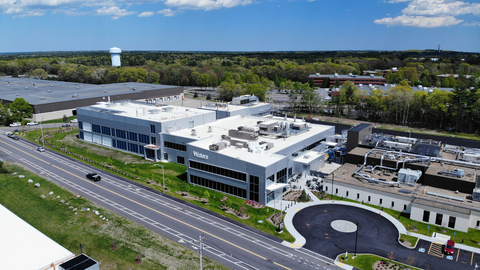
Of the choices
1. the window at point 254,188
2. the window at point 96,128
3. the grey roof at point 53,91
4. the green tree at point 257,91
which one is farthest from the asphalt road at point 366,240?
the grey roof at point 53,91

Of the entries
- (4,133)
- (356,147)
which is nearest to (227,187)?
(356,147)

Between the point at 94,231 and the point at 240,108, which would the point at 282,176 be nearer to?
the point at 94,231

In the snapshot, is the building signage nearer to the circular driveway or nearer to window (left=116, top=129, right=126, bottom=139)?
the circular driveway

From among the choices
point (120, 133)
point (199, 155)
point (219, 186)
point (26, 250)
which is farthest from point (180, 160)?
point (26, 250)

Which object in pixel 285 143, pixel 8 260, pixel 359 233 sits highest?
pixel 285 143

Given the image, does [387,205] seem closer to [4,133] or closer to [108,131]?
[108,131]
